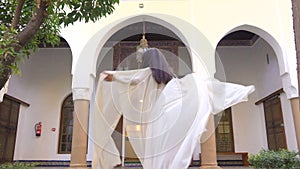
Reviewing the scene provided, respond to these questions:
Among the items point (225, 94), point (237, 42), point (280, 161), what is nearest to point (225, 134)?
point (237, 42)

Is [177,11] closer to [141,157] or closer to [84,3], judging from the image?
[84,3]

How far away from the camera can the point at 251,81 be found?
26.5 feet

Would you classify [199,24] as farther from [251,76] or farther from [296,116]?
[251,76]

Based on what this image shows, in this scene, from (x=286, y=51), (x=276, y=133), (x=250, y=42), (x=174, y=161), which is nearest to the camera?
(x=174, y=161)

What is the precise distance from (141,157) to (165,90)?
56 centimetres

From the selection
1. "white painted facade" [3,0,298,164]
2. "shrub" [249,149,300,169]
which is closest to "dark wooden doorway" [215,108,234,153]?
"white painted facade" [3,0,298,164]

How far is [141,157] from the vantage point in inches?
80.3

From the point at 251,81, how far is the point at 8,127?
729 cm

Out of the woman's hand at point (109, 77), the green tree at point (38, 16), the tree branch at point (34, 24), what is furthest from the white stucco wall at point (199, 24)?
the woman's hand at point (109, 77)

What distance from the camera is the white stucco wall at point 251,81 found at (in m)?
7.55

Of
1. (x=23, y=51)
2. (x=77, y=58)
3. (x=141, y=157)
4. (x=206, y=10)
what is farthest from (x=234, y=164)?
(x=23, y=51)

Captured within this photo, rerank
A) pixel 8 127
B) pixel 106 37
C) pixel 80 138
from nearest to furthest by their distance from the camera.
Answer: pixel 80 138, pixel 106 37, pixel 8 127

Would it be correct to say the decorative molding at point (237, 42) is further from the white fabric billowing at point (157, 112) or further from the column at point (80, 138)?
the white fabric billowing at point (157, 112)

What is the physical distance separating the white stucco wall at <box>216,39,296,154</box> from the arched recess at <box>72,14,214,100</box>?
274 centimetres
